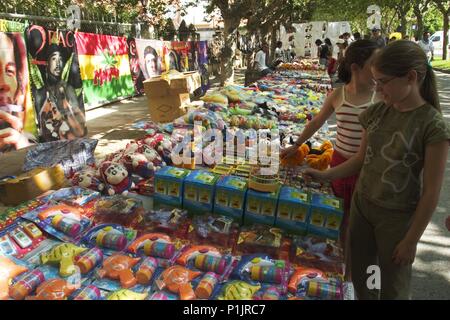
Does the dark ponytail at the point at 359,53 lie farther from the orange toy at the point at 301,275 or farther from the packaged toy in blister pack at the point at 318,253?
the orange toy at the point at 301,275

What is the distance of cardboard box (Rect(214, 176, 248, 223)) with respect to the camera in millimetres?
2000

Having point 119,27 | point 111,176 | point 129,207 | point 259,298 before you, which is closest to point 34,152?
point 111,176

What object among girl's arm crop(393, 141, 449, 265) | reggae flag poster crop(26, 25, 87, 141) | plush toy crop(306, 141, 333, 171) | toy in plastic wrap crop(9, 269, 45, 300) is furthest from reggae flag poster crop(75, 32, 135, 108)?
girl's arm crop(393, 141, 449, 265)

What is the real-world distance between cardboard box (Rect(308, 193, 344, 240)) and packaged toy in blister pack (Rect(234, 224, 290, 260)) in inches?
6.8

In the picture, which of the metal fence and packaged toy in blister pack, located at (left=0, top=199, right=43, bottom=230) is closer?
packaged toy in blister pack, located at (left=0, top=199, right=43, bottom=230)

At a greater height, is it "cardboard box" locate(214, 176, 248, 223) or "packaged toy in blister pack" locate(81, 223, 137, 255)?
"cardboard box" locate(214, 176, 248, 223)

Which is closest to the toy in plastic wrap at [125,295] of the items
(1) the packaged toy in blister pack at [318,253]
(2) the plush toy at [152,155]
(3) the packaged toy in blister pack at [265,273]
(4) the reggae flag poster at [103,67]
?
(3) the packaged toy in blister pack at [265,273]

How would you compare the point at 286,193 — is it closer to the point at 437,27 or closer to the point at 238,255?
the point at 238,255

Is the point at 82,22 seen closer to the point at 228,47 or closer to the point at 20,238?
the point at 228,47

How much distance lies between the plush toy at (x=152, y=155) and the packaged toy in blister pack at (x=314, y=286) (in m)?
1.58

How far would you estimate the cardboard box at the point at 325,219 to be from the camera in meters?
1.90

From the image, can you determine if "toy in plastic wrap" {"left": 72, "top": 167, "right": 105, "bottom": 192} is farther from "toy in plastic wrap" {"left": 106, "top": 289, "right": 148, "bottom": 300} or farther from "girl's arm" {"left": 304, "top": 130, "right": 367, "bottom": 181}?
"girl's arm" {"left": 304, "top": 130, "right": 367, "bottom": 181}

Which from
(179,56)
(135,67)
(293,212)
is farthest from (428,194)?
(179,56)

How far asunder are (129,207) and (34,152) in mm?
2484
